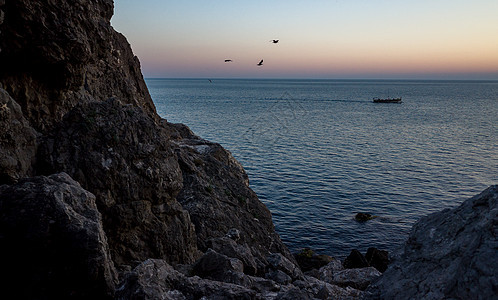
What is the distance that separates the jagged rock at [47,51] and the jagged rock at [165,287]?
275 inches

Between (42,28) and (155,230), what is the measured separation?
7078 mm

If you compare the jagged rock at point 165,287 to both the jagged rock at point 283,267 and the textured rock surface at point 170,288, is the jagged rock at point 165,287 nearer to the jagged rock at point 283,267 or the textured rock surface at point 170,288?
the textured rock surface at point 170,288

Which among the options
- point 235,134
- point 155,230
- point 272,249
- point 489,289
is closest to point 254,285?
point 155,230

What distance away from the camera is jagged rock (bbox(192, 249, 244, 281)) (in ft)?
33.2

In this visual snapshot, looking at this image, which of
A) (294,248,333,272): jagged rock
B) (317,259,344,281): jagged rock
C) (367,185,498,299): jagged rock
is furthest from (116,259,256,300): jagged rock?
(294,248,333,272): jagged rock

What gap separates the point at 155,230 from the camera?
12516 millimetres

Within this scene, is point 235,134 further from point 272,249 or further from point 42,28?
point 42,28

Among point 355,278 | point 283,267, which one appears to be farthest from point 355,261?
point 283,267

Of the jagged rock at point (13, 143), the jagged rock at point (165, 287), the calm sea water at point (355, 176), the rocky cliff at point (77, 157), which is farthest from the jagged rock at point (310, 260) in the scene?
the jagged rock at point (13, 143)

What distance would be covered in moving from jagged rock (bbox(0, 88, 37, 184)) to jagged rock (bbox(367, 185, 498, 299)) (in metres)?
8.87

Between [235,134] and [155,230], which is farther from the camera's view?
[235,134]

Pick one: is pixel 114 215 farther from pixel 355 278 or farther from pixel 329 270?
pixel 329 270

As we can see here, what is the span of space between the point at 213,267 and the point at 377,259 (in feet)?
61.1

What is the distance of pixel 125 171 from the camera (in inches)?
467
